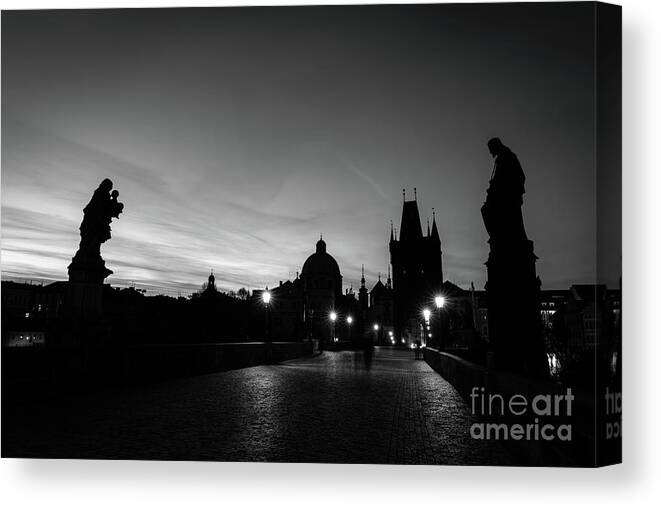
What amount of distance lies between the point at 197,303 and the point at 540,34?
163ft

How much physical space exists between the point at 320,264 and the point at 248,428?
108278 millimetres

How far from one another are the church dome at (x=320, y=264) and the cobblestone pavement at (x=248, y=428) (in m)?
103

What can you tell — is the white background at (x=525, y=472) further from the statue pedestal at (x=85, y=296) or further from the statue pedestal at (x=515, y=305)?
the statue pedestal at (x=85, y=296)

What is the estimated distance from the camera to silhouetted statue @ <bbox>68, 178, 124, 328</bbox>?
1416 cm

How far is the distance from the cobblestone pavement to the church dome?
10296 cm

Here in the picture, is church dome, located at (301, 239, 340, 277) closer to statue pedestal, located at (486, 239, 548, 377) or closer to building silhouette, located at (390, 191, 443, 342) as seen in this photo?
building silhouette, located at (390, 191, 443, 342)

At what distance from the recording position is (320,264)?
117562mm

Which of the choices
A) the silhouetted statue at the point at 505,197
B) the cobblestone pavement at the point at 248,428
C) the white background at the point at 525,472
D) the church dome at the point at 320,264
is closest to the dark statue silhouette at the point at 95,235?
the cobblestone pavement at the point at 248,428

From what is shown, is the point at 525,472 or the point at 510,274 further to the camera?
the point at 510,274

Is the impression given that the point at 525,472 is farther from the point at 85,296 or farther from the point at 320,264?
the point at 320,264

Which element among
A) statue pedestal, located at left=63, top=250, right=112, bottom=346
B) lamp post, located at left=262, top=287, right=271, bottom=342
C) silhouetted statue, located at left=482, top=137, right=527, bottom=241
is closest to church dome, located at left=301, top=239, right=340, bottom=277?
lamp post, located at left=262, top=287, right=271, bottom=342

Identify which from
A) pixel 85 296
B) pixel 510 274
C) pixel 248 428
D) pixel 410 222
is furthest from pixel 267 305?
pixel 410 222

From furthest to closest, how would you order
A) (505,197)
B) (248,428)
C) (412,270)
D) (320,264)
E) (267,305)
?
1. (320,264)
2. (412,270)
3. (267,305)
4. (505,197)
5. (248,428)

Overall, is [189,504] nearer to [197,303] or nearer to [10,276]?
[10,276]
